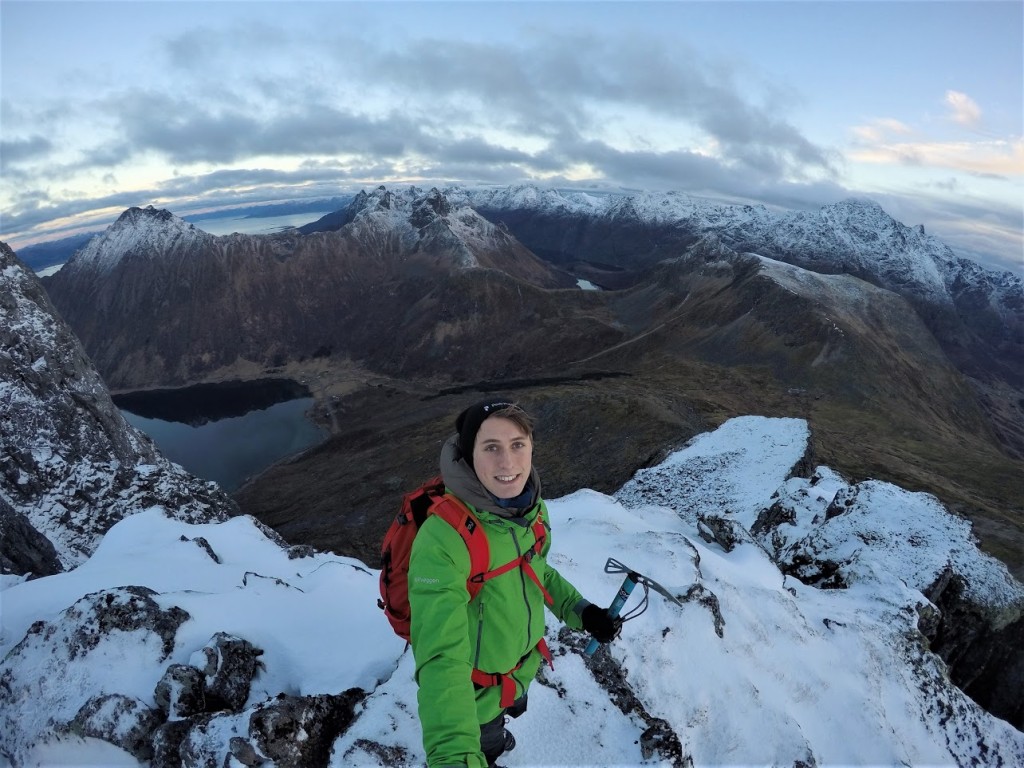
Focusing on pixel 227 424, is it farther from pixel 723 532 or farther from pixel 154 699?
pixel 154 699

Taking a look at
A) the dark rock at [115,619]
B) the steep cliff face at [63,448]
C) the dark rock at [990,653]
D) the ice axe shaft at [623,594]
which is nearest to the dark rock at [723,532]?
the dark rock at [990,653]

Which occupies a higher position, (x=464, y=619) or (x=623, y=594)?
(x=464, y=619)

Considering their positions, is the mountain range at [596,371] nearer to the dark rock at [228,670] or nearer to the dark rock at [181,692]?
the dark rock at [228,670]

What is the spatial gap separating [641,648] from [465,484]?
679 centimetres

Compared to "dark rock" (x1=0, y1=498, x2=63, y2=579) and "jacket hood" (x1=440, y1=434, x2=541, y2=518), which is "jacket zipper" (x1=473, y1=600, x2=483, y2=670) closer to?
"jacket hood" (x1=440, y1=434, x2=541, y2=518)

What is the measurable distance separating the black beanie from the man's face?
5 centimetres

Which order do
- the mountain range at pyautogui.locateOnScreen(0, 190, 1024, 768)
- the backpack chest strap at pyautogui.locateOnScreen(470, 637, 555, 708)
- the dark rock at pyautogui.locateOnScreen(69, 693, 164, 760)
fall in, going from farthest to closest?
the mountain range at pyautogui.locateOnScreen(0, 190, 1024, 768) < the dark rock at pyautogui.locateOnScreen(69, 693, 164, 760) < the backpack chest strap at pyautogui.locateOnScreen(470, 637, 555, 708)

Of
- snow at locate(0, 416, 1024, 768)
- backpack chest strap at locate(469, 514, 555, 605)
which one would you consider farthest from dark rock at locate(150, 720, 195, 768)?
backpack chest strap at locate(469, 514, 555, 605)

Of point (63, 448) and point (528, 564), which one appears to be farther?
point (63, 448)

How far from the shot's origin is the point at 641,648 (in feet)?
29.7

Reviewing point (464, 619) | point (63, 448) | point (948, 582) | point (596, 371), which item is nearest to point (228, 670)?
point (464, 619)

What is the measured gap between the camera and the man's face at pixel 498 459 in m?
4.48

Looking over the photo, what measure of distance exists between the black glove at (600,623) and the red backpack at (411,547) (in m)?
1.22

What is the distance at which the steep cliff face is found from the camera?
28.7 m
